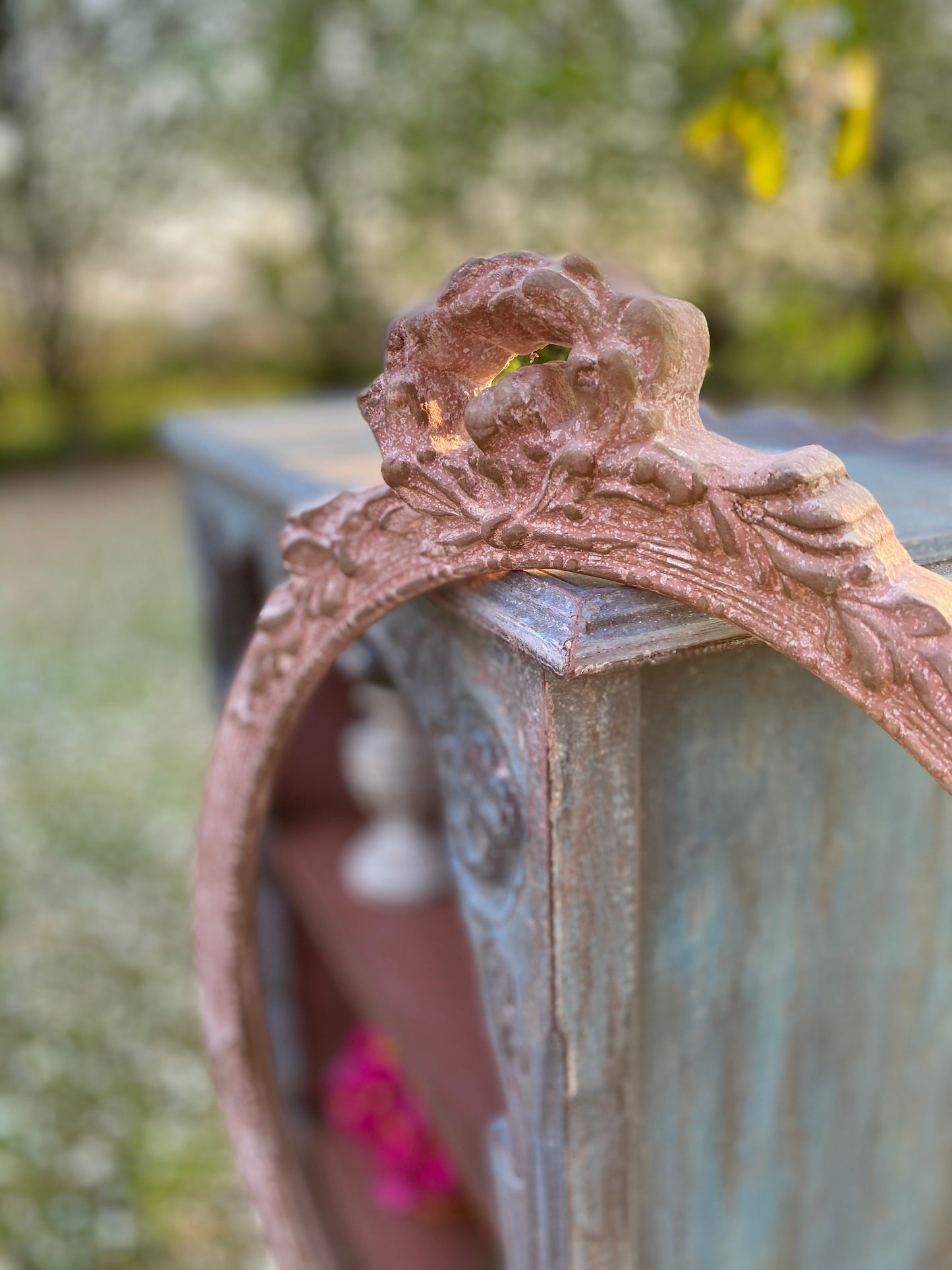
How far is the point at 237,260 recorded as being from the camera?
836cm

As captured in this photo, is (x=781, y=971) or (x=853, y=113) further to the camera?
(x=853, y=113)

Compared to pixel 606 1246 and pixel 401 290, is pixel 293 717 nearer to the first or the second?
pixel 606 1246

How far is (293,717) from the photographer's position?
82cm

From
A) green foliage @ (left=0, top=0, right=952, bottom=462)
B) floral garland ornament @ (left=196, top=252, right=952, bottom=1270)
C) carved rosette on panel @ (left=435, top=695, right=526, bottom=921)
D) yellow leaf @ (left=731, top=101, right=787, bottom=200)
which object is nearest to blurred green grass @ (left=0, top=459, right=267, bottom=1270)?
carved rosette on panel @ (left=435, top=695, right=526, bottom=921)

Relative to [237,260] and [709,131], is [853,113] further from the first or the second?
[237,260]

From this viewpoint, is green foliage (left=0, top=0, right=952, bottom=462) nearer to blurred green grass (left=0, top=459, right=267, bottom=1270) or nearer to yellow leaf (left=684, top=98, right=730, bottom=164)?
blurred green grass (left=0, top=459, right=267, bottom=1270)

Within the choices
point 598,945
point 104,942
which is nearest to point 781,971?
point 598,945

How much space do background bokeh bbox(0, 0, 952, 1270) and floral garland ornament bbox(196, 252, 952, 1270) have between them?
2064mm

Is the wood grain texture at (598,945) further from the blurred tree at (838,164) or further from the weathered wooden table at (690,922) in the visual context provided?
the blurred tree at (838,164)

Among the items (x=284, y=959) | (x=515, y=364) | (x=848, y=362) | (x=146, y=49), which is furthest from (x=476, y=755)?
(x=146, y=49)

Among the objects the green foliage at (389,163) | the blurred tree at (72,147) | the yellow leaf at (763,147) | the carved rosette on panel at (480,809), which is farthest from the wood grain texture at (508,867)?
the blurred tree at (72,147)

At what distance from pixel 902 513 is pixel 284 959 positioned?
59.4 inches

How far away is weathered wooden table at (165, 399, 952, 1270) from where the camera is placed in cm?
64

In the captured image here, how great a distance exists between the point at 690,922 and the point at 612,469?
413 millimetres
